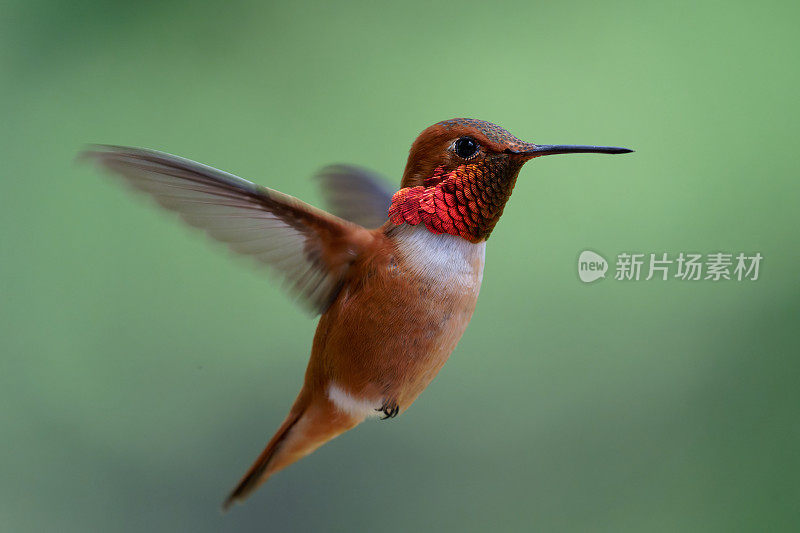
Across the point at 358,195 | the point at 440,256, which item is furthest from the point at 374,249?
the point at 358,195

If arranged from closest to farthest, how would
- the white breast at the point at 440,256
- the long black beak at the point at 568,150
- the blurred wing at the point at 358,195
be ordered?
the long black beak at the point at 568,150 < the white breast at the point at 440,256 < the blurred wing at the point at 358,195

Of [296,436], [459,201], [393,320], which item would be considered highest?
[459,201]

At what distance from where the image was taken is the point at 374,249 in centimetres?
60

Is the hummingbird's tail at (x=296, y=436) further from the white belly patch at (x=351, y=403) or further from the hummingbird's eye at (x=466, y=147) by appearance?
the hummingbird's eye at (x=466, y=147)

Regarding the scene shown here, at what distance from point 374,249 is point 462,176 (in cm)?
11

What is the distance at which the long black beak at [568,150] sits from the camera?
A: 18.3 inches

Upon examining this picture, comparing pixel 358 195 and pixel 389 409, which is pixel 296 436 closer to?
pixel 389 409

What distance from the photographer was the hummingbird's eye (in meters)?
0.53

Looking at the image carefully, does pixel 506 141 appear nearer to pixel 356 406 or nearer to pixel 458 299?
pixel 458 299

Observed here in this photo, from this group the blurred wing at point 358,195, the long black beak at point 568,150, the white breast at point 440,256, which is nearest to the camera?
the long black beak at point 568,150

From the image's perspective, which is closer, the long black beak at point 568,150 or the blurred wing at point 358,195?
the long black beak at point 568,150

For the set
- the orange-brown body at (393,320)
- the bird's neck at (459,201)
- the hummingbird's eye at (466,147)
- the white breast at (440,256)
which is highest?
the hummingbird's eye at (466,147)

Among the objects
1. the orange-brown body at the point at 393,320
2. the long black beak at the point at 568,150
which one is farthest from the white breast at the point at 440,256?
the long black beak at the point at 568,150

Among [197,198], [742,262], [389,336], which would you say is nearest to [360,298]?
[389,336]
